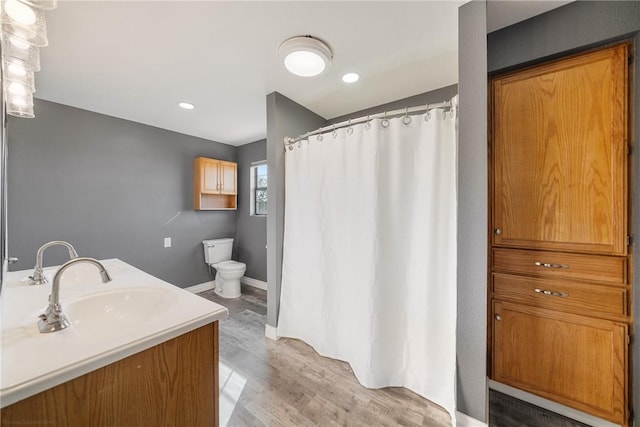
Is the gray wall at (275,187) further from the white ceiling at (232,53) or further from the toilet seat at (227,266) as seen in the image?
the toilet seat at (227,266)

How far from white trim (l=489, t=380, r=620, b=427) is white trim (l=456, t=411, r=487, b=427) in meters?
0.45

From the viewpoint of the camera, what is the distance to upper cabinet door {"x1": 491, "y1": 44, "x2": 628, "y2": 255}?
3.99 ft

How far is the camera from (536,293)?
1407mm

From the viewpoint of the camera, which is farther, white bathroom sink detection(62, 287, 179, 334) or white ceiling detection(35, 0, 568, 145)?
white ceiling detection(35, 0, 568, 145)

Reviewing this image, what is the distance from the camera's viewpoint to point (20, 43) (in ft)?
3.35

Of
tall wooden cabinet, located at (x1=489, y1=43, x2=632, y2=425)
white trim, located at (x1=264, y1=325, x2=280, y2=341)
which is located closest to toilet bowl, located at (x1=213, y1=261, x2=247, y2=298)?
white trim, located at (x1=264, y1=325, x2=280, y2=341)

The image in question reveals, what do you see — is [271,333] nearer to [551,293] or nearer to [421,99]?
[551,293]

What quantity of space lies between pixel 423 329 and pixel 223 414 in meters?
1.33

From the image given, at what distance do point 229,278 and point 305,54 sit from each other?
281cm

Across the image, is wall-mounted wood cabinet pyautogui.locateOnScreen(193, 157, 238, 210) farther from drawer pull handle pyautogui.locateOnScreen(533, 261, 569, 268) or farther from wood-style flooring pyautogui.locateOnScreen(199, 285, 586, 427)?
drawer pull handle pyautogui.locateOnScreen(533, 261, 569, 268)

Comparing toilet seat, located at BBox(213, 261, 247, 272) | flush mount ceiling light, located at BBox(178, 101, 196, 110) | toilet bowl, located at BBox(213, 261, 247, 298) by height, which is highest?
flush mount ceiling light, located at BBox(178, 101, 196, 110)

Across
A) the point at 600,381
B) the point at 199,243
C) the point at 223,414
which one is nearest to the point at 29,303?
the point at 223,414

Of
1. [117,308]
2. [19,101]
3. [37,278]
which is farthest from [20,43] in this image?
[117,308]

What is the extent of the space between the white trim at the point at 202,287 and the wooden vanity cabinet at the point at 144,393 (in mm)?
2756
